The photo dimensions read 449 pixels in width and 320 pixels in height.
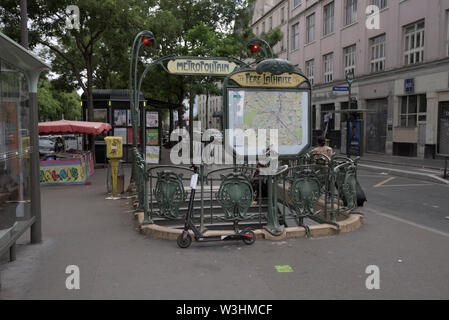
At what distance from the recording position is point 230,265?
4.99 m

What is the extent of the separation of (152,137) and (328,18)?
65.7 feet

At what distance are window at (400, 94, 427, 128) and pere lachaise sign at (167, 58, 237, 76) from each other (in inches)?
676

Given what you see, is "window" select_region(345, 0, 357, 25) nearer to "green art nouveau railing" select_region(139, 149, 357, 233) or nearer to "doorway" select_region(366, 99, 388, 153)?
"doorway" select_region(366, 99, 388, 153)

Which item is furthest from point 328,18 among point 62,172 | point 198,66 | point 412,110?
point 198,66

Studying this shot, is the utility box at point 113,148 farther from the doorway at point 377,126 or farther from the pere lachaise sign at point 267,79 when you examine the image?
the doorway at point 377,126

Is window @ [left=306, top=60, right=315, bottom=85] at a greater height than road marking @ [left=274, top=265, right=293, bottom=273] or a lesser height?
greater

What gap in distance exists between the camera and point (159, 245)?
5.87 metres

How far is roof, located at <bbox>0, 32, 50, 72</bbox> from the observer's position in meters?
4.34

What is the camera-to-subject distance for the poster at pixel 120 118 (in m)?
18.6

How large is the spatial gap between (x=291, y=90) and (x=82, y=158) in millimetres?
8358

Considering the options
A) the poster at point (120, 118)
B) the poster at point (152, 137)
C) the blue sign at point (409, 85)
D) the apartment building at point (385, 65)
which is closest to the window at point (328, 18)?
the apartment building at point (385, 65)

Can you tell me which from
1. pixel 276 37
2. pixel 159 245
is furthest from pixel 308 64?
pixel 159 245

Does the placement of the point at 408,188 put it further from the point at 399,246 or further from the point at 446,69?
the point at 446,69

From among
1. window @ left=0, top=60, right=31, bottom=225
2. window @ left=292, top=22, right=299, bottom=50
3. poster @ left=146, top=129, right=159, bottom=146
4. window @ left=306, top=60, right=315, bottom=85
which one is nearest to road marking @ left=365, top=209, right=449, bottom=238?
window @ left=0, top=60, right=31, bottom=225
